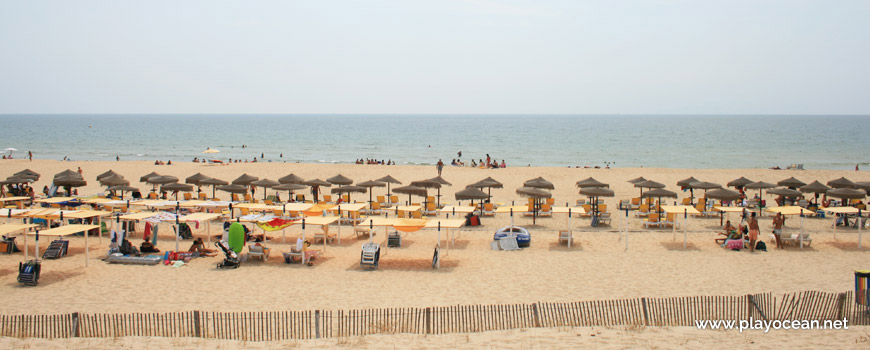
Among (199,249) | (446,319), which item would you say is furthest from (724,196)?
(199,249)

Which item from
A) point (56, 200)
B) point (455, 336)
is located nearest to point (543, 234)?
point (455, 336)

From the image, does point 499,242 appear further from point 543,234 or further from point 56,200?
point 56,200

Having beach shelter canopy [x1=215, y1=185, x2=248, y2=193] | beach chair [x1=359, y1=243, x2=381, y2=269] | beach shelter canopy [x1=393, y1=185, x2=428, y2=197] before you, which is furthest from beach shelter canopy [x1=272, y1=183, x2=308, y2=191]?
beach chair [x1=359, y1=243, x2=381, y2=269]

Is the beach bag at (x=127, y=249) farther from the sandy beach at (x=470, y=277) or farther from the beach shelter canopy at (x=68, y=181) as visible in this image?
the beach shelter canopy at (x=68, y=181)

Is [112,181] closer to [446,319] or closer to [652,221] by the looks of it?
[446,319]

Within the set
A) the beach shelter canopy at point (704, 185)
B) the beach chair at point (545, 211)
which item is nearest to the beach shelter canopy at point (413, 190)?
the beach chair at point (545, 211)

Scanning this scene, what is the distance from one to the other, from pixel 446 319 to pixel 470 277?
156 inches

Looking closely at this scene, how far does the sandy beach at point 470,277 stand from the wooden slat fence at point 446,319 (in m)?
0.43

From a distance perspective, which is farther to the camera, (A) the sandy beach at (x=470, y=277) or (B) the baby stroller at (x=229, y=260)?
(B) the baby stroller at (x=229, y=260)

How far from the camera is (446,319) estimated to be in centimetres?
992

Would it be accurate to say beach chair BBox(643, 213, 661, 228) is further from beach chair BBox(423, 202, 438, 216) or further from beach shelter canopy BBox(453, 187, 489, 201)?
beach chair BBox(423, 202, 438, 216)

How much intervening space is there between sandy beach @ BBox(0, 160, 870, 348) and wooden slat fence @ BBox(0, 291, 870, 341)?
0.43 meters

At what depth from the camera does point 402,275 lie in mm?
14055

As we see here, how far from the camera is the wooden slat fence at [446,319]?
937 centimetres
